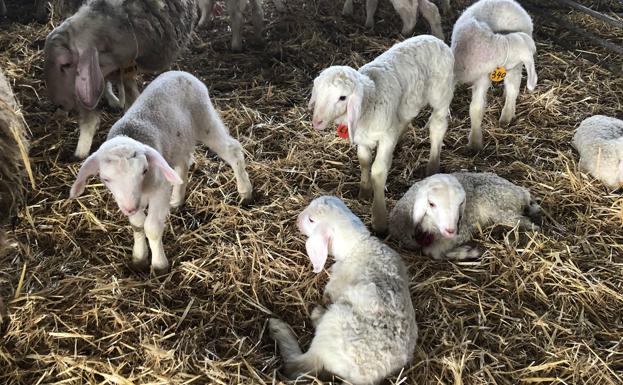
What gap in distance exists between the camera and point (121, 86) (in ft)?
15.3

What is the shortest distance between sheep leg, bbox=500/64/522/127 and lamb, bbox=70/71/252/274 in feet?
8.67

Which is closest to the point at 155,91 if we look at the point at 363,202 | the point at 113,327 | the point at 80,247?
the point at 80,247

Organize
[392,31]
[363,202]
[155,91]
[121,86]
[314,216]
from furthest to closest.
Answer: [392,31], [121,86], [363,202], [155,91], [314,216]

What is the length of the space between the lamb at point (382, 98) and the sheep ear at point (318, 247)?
2.05ft

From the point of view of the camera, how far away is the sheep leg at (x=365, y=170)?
3916 mm

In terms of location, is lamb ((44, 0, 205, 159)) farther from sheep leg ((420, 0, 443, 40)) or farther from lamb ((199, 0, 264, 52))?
sheep leg ((420, 0, 443, 40))

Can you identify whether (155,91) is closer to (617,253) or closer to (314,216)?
(314,216)

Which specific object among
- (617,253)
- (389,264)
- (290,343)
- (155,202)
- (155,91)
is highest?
A: (155,91)

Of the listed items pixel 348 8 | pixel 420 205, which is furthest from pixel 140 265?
pixel 348 8

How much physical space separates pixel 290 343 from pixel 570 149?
3.27m

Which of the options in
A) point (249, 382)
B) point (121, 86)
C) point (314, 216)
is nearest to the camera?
point (249, 382)

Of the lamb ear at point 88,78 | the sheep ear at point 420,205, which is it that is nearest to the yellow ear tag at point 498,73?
the sheep ear at point 420,205

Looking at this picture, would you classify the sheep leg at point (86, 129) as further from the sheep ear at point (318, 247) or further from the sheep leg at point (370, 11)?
the sheep leg at point (370, 11)

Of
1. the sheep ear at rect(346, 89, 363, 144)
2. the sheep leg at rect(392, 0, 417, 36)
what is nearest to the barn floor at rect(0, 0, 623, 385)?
the sheep ear at rect(346, 89, 363, 144)
